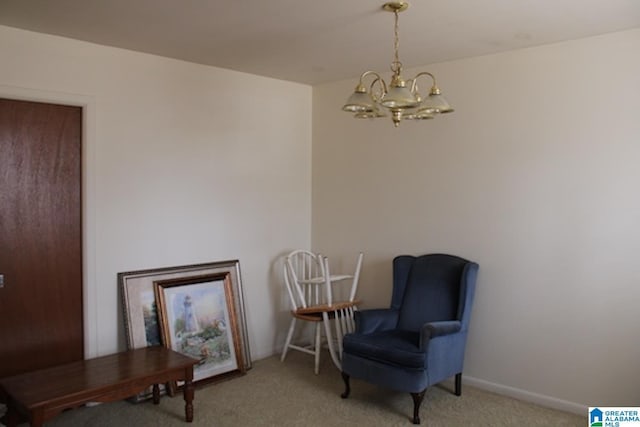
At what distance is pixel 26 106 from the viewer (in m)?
3.47

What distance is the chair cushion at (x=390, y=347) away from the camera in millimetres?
3443

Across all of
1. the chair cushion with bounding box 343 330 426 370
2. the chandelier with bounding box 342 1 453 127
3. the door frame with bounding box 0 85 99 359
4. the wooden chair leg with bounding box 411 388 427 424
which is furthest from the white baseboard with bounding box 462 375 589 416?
the door frame with bounding box 0 85 99 359

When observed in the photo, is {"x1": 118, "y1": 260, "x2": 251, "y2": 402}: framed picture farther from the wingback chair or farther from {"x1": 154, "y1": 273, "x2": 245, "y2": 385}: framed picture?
the wingback chair

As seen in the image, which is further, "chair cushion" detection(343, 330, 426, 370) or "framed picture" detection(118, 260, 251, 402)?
"framed picture" detection(118, 260, 251, 402)

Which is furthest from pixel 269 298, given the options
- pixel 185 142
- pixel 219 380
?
pixel 185 142

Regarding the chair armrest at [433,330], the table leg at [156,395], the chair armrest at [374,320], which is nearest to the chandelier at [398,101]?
the chair armrest at [433,330]

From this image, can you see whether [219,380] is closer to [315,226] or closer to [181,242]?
[181,242]

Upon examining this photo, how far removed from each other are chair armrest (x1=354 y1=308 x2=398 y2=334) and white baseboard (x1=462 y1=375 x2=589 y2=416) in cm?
73

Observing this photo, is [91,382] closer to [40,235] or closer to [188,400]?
[188,400]

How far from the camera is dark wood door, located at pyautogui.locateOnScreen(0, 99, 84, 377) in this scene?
134 inches

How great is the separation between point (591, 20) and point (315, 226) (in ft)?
9.69

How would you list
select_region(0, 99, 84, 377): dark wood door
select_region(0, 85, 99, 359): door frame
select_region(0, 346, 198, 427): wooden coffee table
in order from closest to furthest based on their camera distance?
select_region(0, 346, 198, 427): wooden coffee table
select_region(0, 99, 84, 377): dark wood door
select_region(0, 85, 99, 359): door frame

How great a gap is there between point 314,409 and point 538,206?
212 cm

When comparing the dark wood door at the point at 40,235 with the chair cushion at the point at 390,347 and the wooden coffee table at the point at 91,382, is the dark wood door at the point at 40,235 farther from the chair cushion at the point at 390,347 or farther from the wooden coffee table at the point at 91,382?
the chair cushion at the point at 390,347
